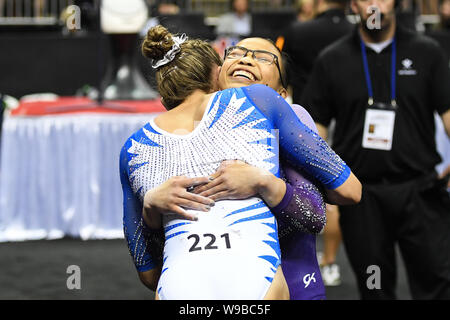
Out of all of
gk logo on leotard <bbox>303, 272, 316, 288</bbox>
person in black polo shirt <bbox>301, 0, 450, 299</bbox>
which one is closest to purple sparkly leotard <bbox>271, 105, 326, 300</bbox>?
gk logo on leotard <bbox>303, 272, 316, 288</bbox>

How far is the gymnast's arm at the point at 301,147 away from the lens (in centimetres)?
185

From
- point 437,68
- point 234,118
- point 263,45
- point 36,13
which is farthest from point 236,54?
point 36,13

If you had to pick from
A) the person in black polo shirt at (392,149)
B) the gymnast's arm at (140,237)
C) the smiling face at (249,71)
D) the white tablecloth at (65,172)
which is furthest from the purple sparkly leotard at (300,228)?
the white tablecloth at (65,172)

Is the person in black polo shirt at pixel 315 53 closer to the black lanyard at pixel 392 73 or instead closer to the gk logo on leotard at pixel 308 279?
the black lanyard at pixel 392 73

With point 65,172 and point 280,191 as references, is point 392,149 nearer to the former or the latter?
point 280,191

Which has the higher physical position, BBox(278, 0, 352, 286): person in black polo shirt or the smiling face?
the smiling face

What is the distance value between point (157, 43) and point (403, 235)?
182 centimetres

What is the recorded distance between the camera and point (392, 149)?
3404mm

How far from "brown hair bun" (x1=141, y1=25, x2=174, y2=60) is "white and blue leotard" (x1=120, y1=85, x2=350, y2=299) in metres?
0.20

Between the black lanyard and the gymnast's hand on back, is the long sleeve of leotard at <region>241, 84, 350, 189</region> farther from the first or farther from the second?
the black lanyard

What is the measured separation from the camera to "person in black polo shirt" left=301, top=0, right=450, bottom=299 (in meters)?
3.40

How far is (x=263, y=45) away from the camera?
6.97 feet

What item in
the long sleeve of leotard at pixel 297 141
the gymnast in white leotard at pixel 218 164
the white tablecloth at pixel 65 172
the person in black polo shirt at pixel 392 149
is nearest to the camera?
the gymnast in white leotard at pixel 218 164

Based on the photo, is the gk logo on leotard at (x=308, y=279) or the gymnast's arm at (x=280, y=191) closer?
the gymnast's arm at (x=280, y=191)
